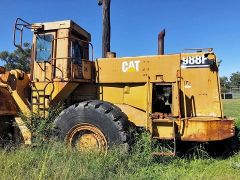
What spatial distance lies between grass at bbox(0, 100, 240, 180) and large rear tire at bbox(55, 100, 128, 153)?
1.37ft

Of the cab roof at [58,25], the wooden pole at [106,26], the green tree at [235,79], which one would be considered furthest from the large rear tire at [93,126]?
the green tree at [235,79]

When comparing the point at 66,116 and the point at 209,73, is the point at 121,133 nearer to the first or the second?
the point at 66,116

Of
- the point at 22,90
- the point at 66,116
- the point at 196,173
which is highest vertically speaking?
the point at 22,90

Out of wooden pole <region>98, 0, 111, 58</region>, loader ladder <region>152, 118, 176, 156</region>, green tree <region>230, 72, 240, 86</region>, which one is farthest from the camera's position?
green tree <region>230, 72, 240, 86</region>

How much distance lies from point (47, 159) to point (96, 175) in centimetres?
123

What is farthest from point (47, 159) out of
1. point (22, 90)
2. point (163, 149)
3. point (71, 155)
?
point (22, 90)

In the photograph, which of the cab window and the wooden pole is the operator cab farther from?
the wooden pole

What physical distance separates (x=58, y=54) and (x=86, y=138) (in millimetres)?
2260

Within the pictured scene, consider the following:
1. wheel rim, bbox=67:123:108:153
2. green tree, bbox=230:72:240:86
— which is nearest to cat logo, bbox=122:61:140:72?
wheel rim, bbox=67:123:108:153

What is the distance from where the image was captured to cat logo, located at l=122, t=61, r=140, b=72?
897 centimetres

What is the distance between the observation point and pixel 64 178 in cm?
567

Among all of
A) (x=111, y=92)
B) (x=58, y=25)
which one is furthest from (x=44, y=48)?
(x=111, y=92)

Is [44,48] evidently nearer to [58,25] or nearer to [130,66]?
[58,25]

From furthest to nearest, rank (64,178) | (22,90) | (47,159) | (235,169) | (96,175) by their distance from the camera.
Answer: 1. (22,90)
2. (235,169)
3. (47,159)
4. (96,175)
5. (64,178)
